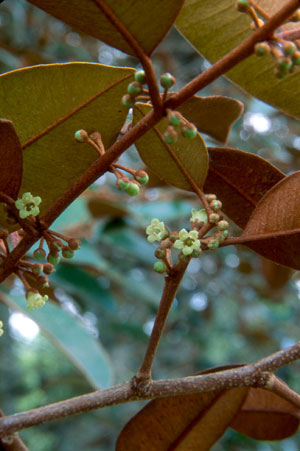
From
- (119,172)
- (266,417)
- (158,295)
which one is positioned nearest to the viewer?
(119,172)

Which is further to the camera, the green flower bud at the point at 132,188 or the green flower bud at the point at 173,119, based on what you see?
the green flower bud at the point at 132,188

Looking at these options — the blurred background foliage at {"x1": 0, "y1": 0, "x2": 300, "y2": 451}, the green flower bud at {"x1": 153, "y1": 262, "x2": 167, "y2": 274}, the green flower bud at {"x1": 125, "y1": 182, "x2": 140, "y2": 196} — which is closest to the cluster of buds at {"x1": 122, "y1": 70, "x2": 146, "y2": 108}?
the green flower bud at {"x1": 125, "y1": 182, "x2": 140, "y2": 196}

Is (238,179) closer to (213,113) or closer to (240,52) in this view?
(213,113)

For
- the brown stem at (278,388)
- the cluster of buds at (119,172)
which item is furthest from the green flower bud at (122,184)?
the brown stem at (278,388)

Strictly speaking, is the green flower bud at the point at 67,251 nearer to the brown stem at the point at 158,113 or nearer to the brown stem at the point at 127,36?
the brown stem at the point at 158,113

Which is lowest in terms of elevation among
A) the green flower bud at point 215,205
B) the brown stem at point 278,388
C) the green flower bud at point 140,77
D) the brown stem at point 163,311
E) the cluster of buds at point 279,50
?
the brown stem at point 278,388

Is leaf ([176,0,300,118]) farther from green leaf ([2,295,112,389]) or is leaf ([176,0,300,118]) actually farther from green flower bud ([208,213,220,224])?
green leaf ([2,295,112,389])

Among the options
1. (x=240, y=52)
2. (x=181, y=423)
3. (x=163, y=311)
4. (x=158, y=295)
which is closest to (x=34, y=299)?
(x=163, y=311)
